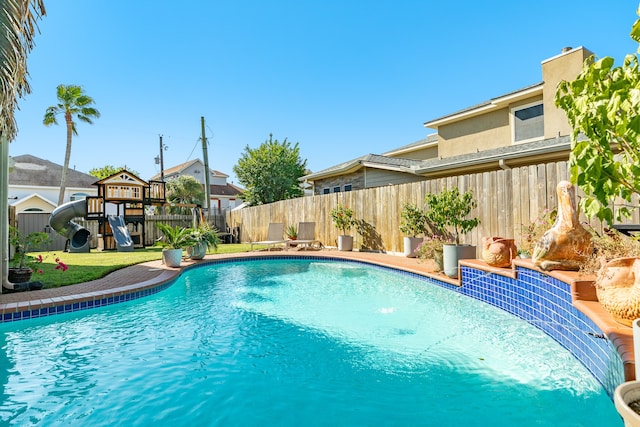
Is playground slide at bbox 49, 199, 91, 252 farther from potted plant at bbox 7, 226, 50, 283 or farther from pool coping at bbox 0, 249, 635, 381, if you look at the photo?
potted plant at bbox 7, 226, 50, 283

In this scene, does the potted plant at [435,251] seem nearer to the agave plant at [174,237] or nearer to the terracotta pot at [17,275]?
the agave plant at [174,237]

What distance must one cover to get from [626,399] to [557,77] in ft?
41.9

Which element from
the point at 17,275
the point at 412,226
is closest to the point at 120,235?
the point at 17,275

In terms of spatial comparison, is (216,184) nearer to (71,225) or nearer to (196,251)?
(71,225)

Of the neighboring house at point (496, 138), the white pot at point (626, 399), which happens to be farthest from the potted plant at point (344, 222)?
the white pot at point (626, 399)

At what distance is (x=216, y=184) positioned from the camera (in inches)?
1626

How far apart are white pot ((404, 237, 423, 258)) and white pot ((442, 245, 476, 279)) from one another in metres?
2.71

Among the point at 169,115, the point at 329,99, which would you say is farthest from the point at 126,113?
the point at 329,99

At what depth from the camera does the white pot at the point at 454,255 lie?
20.2 feet

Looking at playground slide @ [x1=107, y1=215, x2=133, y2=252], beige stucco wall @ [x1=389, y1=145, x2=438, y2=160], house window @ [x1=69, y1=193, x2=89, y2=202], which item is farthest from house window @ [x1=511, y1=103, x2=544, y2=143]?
house window @ [x1=69, y1=193, x2=89, y2=202]

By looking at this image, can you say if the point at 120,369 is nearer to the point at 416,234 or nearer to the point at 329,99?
the point at 416,234

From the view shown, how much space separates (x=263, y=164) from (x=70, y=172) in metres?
17.6

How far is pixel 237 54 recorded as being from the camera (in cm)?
1329

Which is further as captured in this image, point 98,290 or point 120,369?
point 98,290
